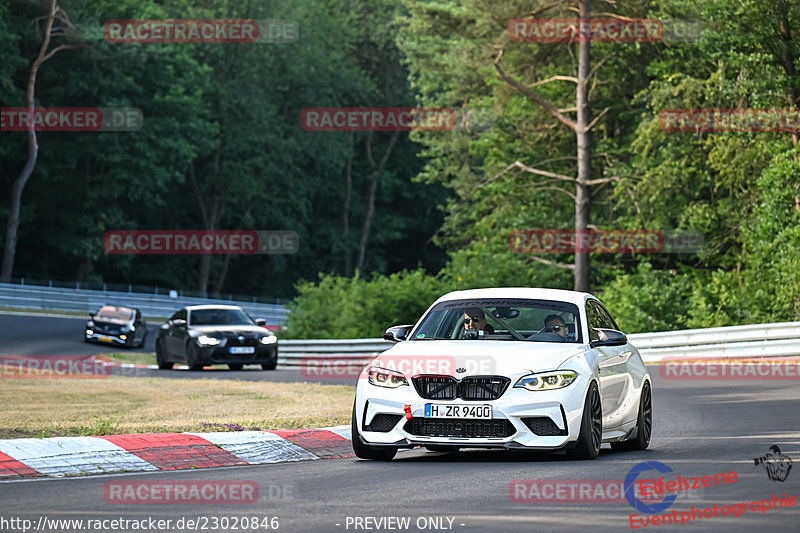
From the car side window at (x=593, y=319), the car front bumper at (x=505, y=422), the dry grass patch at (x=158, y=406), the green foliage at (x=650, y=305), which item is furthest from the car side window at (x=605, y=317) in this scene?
the green foliage at (x=650, y=305)

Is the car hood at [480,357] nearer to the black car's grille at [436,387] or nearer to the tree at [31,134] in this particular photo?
the black car's grille at [436,387]

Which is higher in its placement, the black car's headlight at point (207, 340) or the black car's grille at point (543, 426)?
the black car's grille at point (543, 426)

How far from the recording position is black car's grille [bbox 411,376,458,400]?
38.5 feet

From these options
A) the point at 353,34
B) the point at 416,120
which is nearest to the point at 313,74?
the point at 353,34

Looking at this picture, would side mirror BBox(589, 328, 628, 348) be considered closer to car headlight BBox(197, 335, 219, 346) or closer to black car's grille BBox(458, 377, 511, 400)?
black car's grille BBox(458, 377, 511, 400)

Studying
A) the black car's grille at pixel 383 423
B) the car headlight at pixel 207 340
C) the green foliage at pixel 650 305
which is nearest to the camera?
the black car's grille at pixel 383 423

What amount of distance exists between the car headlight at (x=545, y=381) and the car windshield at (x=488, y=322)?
0.97m

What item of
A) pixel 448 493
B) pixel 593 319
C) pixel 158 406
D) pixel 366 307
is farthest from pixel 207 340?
pixel 448 493

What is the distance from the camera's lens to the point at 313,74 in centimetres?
8869

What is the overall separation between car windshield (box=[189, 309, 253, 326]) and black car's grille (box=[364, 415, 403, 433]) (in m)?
20.0

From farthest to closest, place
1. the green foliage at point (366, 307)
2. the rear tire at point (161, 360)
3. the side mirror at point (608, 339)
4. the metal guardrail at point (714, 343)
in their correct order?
the green foliage at point (366, 307) → the rear tire at point (161, 360) → the metal guardrail at point (714, 343) → the side mirror at point (608, 339)

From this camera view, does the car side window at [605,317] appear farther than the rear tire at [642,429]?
Yes

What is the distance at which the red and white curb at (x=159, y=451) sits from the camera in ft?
37.1

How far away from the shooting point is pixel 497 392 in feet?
38.2
